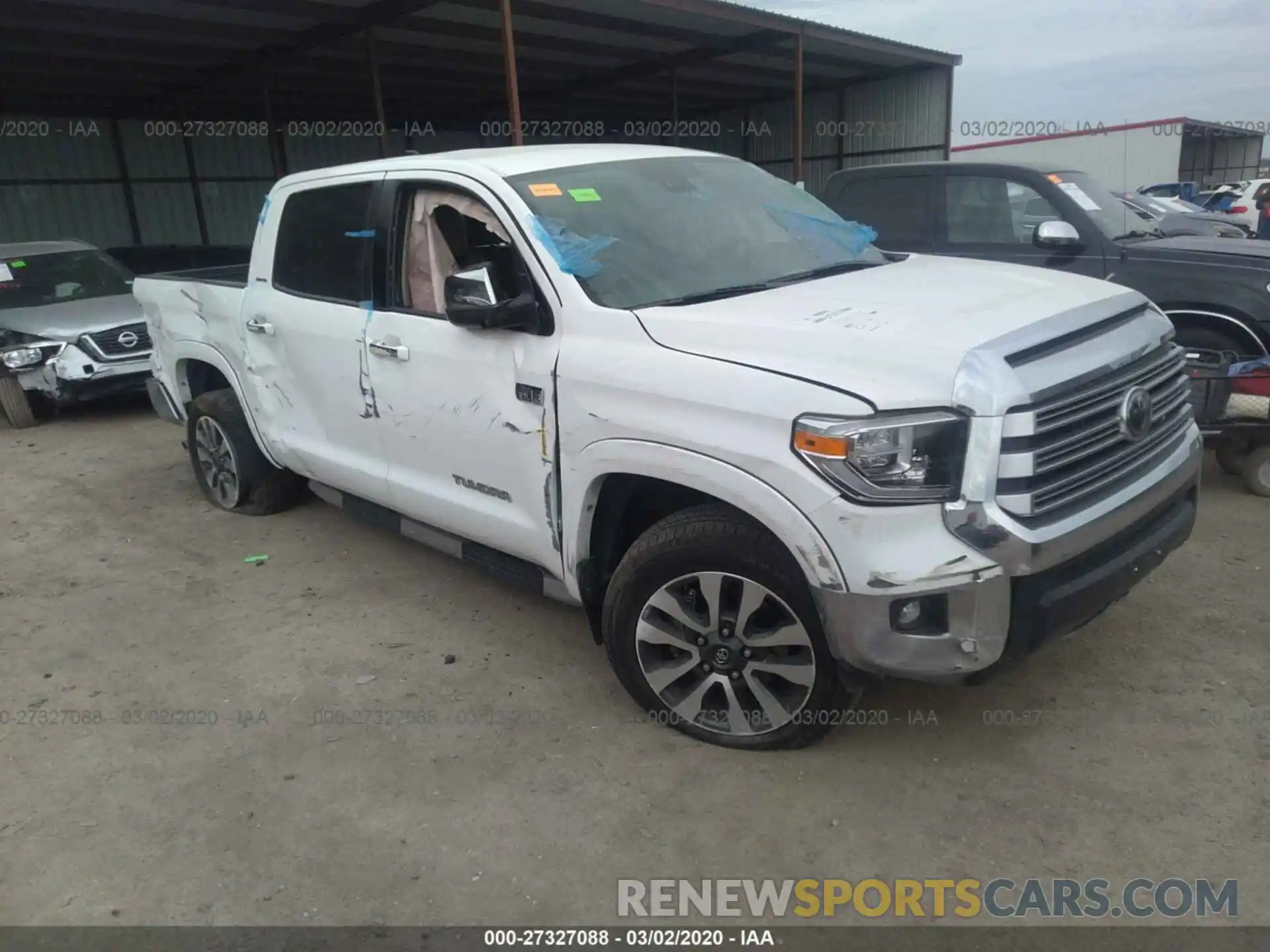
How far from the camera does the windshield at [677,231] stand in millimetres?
3250

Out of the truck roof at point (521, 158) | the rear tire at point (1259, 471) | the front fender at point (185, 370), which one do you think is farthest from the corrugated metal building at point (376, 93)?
the rear tire at point (1259, 471)

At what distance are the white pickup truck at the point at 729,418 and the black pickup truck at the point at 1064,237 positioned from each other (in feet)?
8.25

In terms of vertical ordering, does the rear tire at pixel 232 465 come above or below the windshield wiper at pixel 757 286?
below

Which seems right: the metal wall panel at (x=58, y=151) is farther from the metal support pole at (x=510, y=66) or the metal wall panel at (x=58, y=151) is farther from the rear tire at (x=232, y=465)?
the rear tire at (x=232, y=465)

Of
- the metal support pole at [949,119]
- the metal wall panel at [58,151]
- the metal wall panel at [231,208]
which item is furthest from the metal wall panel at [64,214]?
the metal support pole at [949,119]

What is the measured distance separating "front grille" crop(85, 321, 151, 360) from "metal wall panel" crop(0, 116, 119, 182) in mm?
12630

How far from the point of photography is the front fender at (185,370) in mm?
5102

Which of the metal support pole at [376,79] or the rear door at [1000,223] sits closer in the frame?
the rear door at [1000,223]

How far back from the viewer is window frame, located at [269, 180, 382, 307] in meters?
4.02

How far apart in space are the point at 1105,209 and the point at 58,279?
9.48m

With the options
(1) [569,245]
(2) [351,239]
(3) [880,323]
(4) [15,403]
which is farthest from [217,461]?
(3) [880,323]
